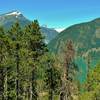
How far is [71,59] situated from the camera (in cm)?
5128

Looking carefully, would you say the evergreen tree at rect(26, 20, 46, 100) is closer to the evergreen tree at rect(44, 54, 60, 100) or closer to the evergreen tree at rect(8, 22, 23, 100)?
the evergreen tree at rect(8, 22, 23, 100)

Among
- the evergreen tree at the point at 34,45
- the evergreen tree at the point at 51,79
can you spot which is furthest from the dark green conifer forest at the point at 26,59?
the evergreen tree at the point at 51,79

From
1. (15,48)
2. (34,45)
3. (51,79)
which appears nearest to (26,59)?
(15,48)

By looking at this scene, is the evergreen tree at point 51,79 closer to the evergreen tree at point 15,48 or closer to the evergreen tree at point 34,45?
the evergreen tree at point 34,45

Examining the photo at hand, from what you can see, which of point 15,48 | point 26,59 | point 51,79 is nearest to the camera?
point 15,48

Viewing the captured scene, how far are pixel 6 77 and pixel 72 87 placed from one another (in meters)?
10.4

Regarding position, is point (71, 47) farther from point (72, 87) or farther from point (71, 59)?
point (72, 87)

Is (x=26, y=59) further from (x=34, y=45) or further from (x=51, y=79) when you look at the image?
(x=51, y=79)

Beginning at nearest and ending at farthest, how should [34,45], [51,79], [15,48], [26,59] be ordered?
[15,48], [26,59], [34,45], [51,79]

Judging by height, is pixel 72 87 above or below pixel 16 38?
below

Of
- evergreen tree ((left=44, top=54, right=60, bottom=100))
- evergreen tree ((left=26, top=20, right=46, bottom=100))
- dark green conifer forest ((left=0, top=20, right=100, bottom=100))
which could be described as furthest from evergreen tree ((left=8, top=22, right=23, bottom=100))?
evergreen tree ((left=44, top=54, right=60, bottom=100))

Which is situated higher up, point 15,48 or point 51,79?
point 15,48

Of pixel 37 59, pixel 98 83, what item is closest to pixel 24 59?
pixel 37 59

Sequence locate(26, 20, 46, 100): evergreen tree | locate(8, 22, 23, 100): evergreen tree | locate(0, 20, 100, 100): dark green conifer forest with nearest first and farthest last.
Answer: locate(0, 20, 100, 100): dark green conifer forest, locate(8, 22, 23, 100): evergreen tree, locate(26, 20, 46, 100): evergreen tree
